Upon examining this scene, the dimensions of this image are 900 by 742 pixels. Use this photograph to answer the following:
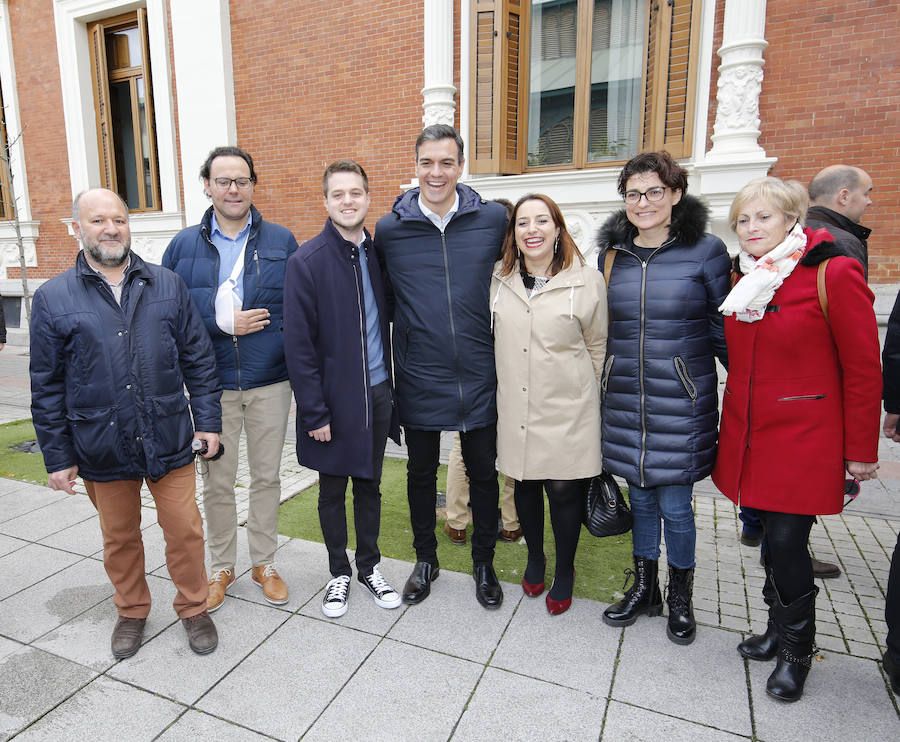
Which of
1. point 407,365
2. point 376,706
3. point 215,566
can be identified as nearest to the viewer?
point 376,706

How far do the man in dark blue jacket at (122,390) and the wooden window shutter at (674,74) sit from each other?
5595mm

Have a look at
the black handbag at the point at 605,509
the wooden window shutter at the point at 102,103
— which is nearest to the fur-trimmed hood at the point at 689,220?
the black handbag at the point at 605,509

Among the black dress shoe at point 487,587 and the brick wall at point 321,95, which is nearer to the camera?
the black dress shoe at point 487,587

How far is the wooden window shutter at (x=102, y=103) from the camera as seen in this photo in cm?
1020

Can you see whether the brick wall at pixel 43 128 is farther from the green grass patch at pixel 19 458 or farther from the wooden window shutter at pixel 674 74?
the wooden window shutter at pixel 674 74

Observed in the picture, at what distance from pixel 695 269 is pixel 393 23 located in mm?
6722

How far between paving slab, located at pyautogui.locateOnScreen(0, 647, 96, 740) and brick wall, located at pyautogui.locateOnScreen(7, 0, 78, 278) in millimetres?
10103

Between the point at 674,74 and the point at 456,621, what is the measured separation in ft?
19.7

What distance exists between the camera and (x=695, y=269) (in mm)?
2461

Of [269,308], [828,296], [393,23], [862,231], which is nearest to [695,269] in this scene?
[828,296]

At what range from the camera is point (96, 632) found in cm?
280

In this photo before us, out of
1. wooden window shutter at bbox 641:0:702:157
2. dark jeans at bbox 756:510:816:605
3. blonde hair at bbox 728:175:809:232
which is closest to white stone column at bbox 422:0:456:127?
wooden window shutter at bbox 641:0:702:157

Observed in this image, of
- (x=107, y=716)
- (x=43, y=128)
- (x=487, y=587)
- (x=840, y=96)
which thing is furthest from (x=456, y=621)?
(x=43, y=128)

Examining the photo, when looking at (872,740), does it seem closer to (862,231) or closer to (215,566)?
(862,231)
